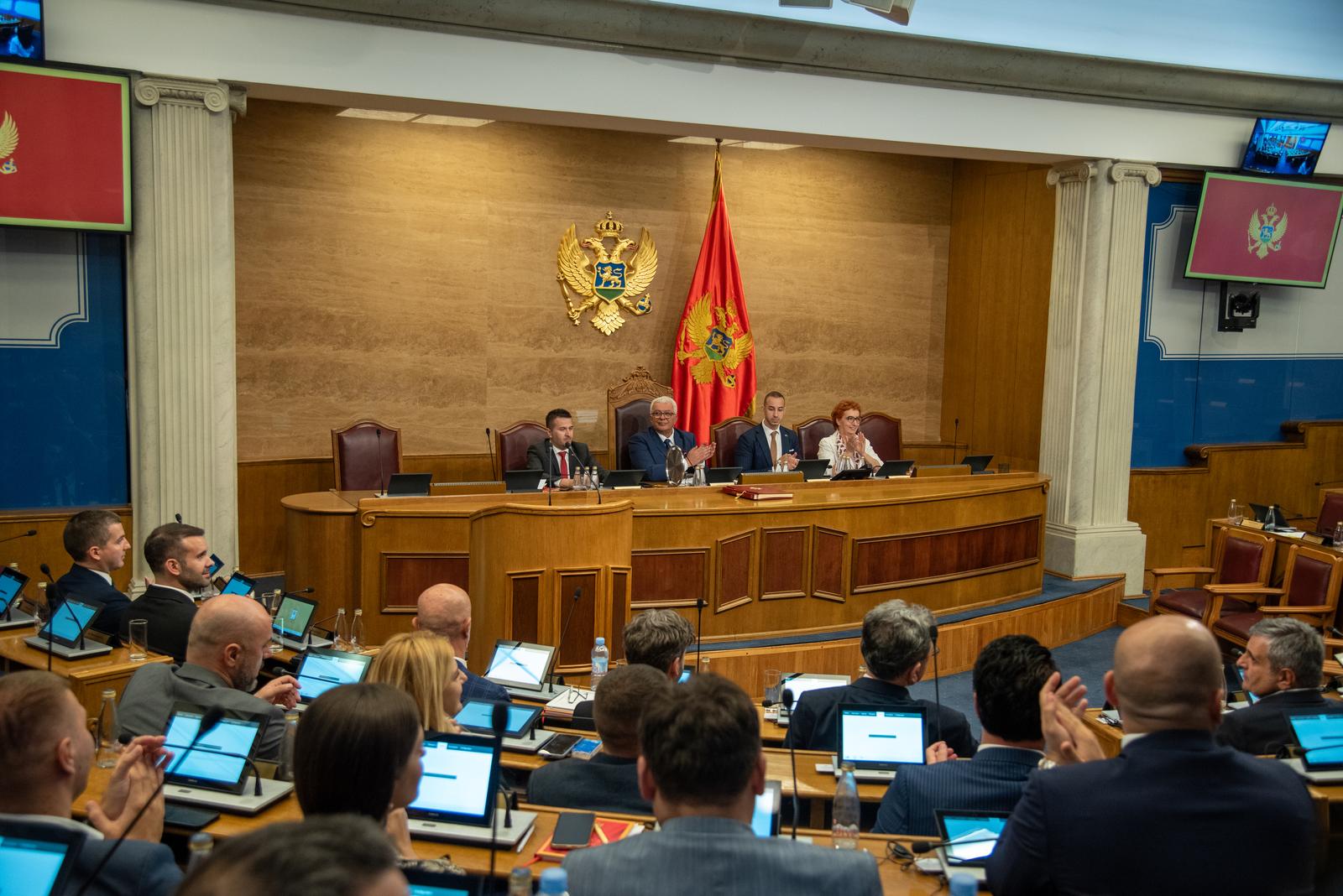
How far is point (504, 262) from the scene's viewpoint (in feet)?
29.5

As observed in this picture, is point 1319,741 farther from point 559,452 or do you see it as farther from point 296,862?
point 559,452

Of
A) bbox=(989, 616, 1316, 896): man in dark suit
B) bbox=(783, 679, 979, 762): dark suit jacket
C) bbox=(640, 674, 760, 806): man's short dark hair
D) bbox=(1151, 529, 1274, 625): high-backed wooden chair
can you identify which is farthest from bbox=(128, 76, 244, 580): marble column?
bbox=(1151, 529, 1274, 625): high-backed wooden chair

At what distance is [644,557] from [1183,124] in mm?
5361

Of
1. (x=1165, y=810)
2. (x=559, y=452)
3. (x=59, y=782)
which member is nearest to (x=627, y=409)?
(x=559, y=452)

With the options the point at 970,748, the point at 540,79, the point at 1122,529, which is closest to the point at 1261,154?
the point at 1122,529

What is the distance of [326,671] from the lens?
12.6 ft

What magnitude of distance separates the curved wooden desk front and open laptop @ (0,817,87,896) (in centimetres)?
271

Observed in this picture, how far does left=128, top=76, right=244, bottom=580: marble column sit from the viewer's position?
19.9ft

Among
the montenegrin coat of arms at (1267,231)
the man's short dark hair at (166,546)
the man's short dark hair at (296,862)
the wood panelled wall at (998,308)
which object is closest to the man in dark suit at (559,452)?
the man's short dark hair at (166,546)

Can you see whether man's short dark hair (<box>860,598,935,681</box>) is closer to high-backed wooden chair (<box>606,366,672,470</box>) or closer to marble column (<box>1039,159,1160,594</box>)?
high-backed wooden chair (<box>606,366,672,470</box>)

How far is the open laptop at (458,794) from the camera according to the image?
2.64m

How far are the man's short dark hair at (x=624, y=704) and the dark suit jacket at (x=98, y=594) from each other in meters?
2.43

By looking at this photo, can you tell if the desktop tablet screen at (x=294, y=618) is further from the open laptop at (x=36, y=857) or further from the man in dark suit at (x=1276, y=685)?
the man in dark suit at (x=1276, y=685)

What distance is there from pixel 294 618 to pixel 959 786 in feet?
9.02
